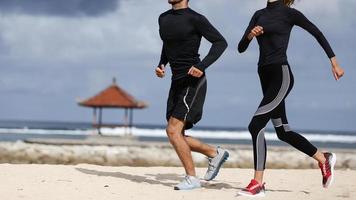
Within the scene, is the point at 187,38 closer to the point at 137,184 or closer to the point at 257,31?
the point at 257,31

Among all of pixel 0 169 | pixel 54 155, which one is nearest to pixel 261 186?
pixel 0 169

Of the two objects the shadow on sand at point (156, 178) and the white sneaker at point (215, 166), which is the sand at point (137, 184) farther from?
the white sneaker at point (215, 166)

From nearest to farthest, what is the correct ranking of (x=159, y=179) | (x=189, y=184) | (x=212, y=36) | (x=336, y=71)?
(x=336, y=71) < (x=212, y=36) < (x=189, y=184) < (x=159, y=179)

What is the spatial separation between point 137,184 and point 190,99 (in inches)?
53.8

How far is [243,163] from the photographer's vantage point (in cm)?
1488

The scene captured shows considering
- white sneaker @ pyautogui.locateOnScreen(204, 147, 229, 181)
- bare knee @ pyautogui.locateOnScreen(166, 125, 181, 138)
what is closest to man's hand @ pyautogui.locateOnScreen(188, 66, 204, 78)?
bare knee @ pyautogui.locateOnScreen(166, 125, 181, 138)

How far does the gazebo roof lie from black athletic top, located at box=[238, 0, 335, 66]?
88.9ft

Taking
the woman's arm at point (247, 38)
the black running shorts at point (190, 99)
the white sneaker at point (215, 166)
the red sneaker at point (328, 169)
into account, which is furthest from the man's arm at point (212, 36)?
the red sneaker at point (328, 169)

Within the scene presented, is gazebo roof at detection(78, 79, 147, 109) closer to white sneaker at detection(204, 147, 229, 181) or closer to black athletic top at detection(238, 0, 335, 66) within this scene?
white sneaker at detection(204, 147, 229, 181)

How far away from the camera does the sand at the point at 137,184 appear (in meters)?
6.47

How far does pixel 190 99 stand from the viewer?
655 centimetres

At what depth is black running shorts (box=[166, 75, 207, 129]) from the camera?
6.55m

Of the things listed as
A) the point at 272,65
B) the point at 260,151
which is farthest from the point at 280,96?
the point at 260,151

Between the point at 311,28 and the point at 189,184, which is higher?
the point at 311,28
